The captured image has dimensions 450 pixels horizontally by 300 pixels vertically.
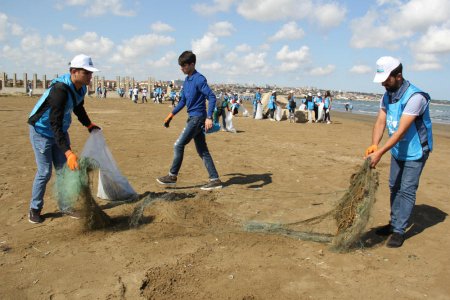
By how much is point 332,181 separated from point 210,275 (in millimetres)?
4024

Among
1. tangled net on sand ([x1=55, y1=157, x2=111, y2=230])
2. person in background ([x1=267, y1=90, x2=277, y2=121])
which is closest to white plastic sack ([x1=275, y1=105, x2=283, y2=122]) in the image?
person in background ([x1=267, y1=90, x2=277, y2=121])

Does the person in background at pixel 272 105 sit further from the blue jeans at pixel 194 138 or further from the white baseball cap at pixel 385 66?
the white baseball cap at pixel 385 66

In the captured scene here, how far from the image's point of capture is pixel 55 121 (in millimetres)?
3842

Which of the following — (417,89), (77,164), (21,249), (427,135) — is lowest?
(21,249)

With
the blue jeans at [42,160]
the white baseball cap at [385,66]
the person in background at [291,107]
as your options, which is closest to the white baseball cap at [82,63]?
the blue jeans at [42,160]

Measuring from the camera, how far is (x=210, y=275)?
3.24m

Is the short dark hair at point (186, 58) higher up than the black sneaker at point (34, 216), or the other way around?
the short dark hair at point (186, 58)

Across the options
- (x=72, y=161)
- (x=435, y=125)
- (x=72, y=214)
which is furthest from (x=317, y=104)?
(x=72, y=161)

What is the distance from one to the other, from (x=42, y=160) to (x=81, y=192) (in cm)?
67

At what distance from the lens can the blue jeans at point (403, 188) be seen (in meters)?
3.90

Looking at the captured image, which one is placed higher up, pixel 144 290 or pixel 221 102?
pixel 221 102

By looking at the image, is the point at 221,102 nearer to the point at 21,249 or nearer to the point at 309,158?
the point at 309,158

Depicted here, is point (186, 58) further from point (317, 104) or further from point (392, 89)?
point (317, 104)

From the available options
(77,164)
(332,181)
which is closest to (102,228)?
(77,164)
